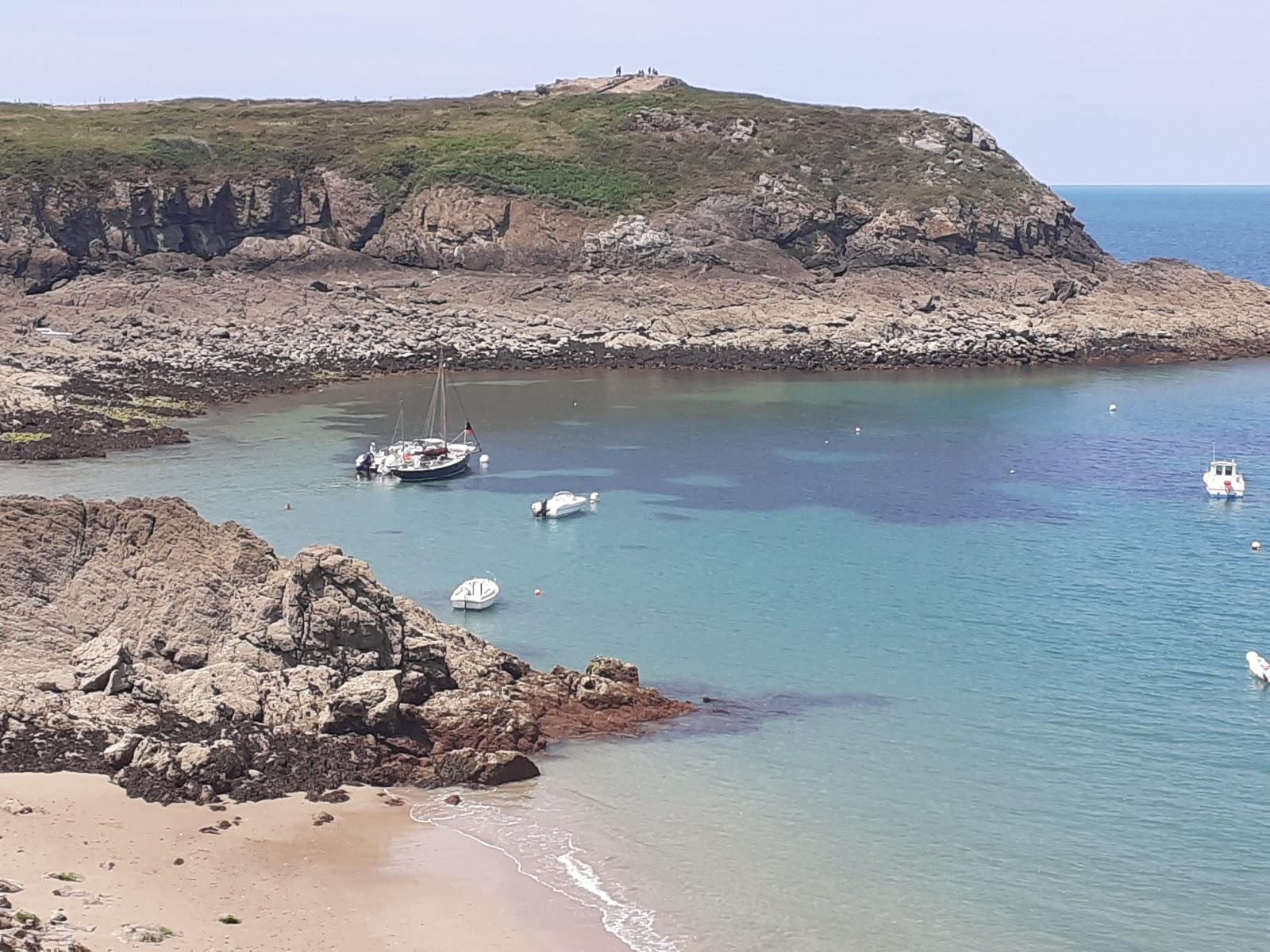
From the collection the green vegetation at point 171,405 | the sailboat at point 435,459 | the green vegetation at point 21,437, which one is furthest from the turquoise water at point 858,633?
the green vegetation at point 21,437

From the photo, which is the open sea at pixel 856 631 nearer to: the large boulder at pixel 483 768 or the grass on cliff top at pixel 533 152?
the large boulder at pixel 483 768

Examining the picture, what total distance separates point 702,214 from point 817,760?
69.1 meters

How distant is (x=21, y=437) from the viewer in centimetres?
5391

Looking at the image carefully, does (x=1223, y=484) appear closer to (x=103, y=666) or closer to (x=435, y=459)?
(x=435, y=459)

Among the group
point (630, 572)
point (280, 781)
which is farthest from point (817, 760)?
point (630, 572)

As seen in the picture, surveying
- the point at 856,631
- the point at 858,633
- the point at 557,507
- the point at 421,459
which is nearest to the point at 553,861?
the point at 858,633

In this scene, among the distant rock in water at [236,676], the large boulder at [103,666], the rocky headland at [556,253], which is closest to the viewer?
the distant rock in water at [236,676]

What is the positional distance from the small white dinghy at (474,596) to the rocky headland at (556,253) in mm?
34844

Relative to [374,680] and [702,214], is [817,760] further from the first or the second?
[702,214]

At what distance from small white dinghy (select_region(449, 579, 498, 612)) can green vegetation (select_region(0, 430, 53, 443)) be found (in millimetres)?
24569

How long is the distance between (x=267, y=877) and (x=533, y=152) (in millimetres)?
84007

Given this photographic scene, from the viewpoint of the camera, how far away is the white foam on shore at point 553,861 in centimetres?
1981

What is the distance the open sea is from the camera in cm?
2159

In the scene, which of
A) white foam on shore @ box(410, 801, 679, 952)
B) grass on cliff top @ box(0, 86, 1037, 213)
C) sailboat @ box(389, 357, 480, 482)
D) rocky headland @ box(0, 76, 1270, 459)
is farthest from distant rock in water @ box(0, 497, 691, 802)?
grass on cliff top @ box(0, 86, 1037, 213)
